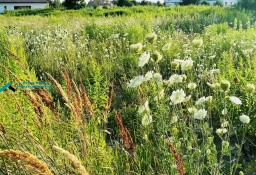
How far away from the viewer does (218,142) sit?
3154 millimetres

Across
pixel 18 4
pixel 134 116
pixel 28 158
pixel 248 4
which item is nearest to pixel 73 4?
pixel 18 4

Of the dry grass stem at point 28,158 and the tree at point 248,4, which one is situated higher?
the tree at point 248,4

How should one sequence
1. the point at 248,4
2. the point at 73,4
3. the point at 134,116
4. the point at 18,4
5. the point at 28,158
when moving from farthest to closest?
the point at 18,4
the point at 73,4
the point at 248,4
the point at 134,116
the point at 28,158

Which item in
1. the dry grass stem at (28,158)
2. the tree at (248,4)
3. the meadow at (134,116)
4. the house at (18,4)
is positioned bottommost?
the meadow at (134,116)

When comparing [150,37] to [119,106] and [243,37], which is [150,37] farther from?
[243,37]

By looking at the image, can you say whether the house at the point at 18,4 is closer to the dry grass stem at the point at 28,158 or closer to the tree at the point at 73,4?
the tree at the point at 73,4

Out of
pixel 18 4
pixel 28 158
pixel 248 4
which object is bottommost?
pixel 28 158

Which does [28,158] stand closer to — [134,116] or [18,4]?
[134,116]

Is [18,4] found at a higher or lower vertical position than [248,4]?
higher

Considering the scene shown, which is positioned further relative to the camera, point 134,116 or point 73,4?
point 73,4

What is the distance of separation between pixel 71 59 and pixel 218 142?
3206mm

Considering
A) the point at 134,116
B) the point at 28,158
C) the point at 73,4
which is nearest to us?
the point at 28,158

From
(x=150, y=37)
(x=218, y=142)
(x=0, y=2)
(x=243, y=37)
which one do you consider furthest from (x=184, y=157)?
(x=0, y=2)

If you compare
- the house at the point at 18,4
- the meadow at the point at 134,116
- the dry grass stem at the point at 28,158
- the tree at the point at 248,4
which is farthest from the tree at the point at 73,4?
the dry grass stem at the point at 28,158
